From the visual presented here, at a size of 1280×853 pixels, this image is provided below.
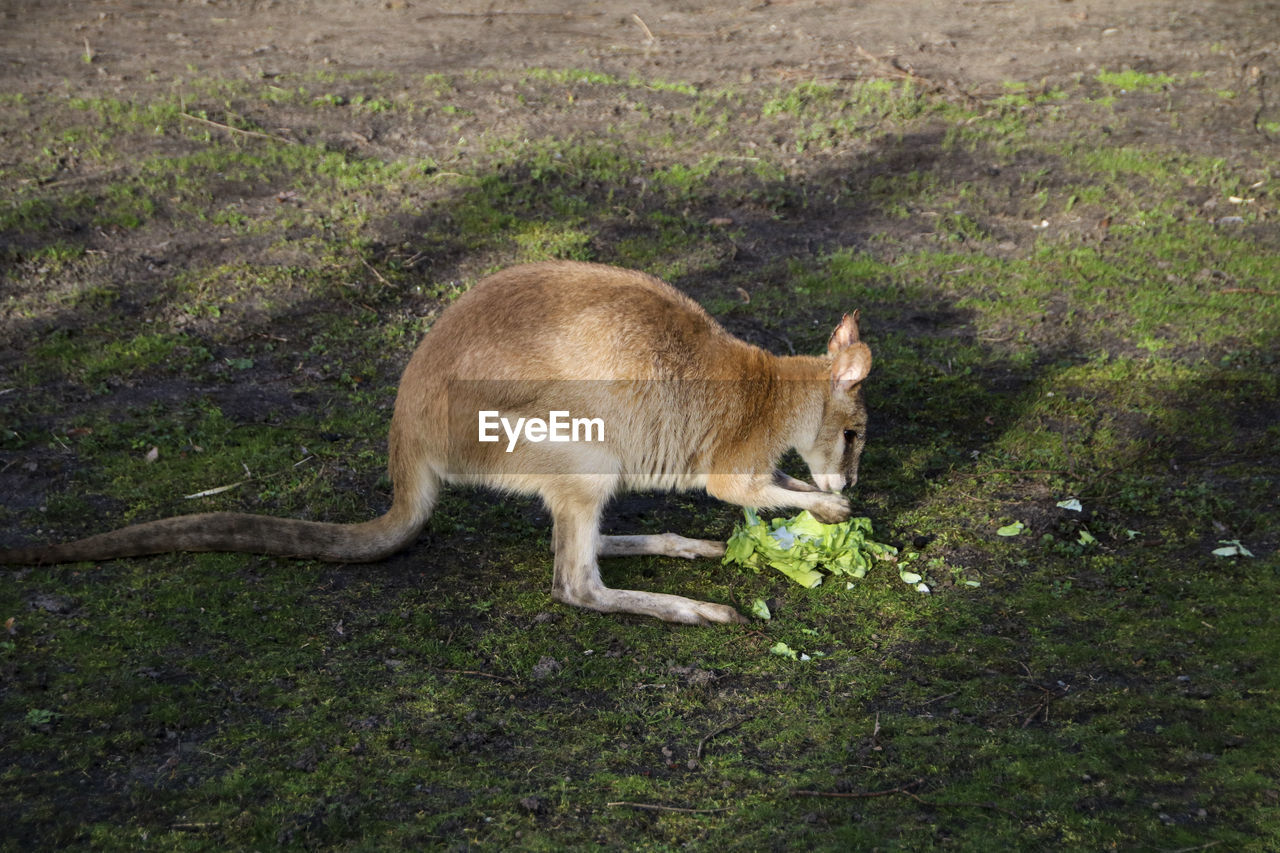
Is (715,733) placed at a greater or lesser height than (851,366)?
lesser

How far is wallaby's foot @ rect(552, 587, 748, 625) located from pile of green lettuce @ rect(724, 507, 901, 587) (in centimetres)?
34

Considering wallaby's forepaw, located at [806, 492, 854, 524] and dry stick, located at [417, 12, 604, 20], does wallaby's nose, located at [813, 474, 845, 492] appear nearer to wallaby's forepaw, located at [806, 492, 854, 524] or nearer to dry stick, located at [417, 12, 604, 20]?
wallaby's forepaw, located at [806, 492, 854, 524]

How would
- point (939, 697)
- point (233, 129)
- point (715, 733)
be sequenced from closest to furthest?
1. point (715, 733)
2. point (939, 697)
3. point (233, 129)

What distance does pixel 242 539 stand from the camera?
3.41 metres

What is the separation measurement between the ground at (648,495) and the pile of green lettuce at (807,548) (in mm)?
78

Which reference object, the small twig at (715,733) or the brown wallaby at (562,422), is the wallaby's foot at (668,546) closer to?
the brown wallaby at (562,422)

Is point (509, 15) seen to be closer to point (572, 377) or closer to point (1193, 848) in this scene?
point (572, 377)

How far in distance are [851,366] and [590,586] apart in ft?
3.48

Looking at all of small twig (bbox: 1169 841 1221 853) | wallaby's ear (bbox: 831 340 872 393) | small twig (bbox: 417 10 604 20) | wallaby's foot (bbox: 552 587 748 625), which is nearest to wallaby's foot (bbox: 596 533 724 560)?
wallaby's foot (bbox: 552 587 748 625)

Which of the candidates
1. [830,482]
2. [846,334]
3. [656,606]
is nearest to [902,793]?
[656,606]

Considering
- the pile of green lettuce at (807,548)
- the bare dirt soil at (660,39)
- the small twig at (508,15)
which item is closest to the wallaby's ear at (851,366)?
the pile of green lettuce at (807,548)

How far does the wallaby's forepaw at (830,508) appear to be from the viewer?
12.0ft

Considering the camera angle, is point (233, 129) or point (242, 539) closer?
point (242, 539)

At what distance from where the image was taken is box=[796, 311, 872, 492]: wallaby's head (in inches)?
143
